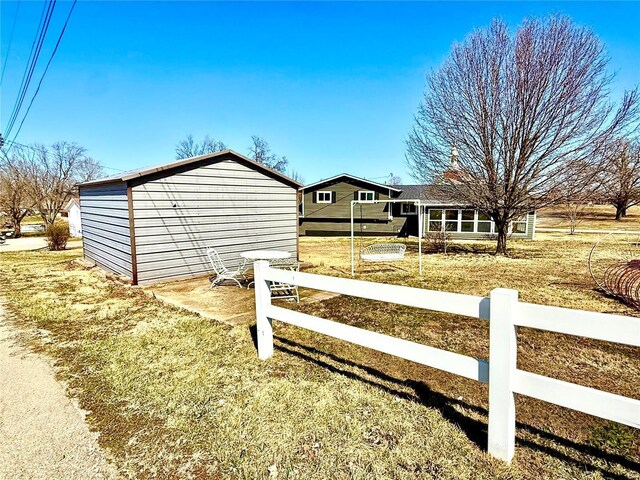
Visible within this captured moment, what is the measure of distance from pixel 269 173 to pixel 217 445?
8.48 metres

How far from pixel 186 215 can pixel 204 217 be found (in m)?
0.47

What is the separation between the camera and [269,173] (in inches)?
399

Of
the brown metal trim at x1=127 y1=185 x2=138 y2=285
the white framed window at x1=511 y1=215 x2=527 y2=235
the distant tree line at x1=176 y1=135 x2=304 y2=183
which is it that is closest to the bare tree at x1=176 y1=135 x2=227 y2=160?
the distant tree line at x1=176 y1=135 x2=304 y2=183

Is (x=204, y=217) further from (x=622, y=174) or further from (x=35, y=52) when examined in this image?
(x=622, y=174)

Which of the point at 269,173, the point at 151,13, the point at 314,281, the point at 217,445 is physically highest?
the point at 151,13

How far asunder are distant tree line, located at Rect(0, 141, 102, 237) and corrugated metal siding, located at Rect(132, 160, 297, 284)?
1521 centimetres

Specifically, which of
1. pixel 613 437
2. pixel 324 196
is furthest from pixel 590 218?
pixel 613 437

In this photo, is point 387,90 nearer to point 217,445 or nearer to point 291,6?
point 291,6

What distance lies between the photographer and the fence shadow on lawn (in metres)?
2.19

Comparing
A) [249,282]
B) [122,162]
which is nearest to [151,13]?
[249,282]

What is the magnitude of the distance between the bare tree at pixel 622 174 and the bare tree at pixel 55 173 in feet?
90.0

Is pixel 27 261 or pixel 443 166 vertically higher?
pixel 443 166

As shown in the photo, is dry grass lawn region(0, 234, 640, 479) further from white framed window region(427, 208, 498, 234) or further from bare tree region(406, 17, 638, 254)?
white framed window region(427, 208, 498, 234)

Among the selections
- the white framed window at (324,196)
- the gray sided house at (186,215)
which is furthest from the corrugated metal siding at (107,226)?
the white framed window at (324,196)
